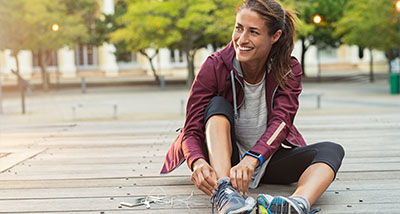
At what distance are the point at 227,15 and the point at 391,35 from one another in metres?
7.40

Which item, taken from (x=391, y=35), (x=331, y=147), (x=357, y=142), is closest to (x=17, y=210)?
(x=331, y=147)

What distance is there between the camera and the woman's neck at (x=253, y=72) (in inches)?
144

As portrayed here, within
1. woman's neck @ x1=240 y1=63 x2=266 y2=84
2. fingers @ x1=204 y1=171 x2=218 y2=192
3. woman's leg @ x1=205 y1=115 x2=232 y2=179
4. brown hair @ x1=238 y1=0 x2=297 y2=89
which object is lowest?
fingers @ x1=204 y1=171 x2=218 y2=192

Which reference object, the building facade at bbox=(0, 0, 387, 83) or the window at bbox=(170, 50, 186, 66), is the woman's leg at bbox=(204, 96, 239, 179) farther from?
the window at bbox=(170, 50, 186, 66)

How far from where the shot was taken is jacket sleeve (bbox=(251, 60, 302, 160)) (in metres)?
3.45

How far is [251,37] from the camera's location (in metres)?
3.52

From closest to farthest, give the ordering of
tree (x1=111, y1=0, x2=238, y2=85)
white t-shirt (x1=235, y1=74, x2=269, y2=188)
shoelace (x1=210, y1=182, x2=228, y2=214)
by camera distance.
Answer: shoelace (x1=210, y1=182, x2=228, y2=214) → white t-shirt (x1=235, y1=74, x2=269, y2=188) → tree (x1=111, y1=0, x2=238, y2=85)

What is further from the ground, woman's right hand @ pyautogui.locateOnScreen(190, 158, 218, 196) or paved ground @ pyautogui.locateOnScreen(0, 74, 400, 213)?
woman's right hand @ pyautogui.locateOnScreen(190, 158, 218, 196)

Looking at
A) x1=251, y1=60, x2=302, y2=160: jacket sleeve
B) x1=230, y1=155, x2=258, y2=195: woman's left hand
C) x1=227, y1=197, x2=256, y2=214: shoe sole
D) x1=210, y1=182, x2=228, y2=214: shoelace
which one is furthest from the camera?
x1=251, y1=60, x2=302, y2=160: jacket sleeve

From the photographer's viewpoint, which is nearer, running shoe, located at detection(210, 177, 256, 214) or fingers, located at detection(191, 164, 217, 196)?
running shoe, located at detection(210, 177, 256, 214)

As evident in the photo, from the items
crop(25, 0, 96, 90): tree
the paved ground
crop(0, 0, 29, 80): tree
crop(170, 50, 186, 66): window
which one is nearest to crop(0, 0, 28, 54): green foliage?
crop(0, 0, 29, 80): tree

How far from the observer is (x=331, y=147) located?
144 inches

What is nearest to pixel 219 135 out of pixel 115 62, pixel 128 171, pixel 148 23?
pixel 128 171

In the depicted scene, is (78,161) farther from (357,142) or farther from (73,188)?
(357,142)
